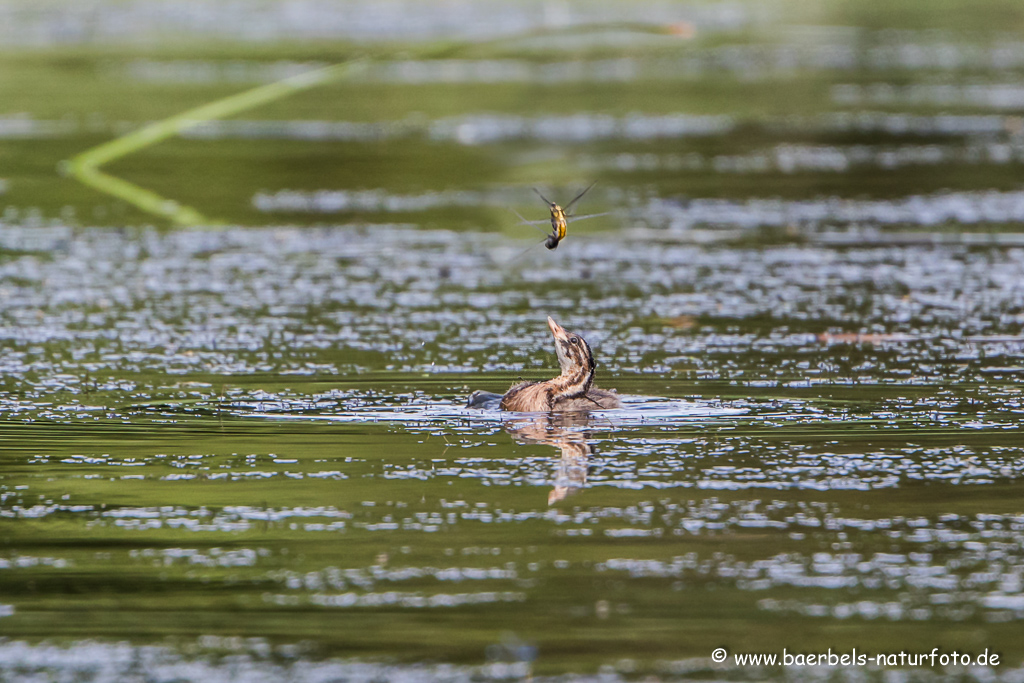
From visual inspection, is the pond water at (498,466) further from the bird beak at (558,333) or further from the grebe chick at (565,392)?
the bird beak at (558,333)

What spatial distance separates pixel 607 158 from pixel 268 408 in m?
9.85

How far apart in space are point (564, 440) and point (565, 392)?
58cm

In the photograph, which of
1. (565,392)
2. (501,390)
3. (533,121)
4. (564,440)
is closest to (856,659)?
(564,440)

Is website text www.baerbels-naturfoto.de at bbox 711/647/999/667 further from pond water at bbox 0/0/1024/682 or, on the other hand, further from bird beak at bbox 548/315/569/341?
bird beak at bbox 548/315/569/341

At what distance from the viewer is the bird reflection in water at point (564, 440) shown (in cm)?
660

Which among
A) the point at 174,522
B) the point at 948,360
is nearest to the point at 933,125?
the point at 948,360

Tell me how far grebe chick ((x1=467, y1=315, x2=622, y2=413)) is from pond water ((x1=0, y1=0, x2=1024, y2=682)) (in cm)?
12

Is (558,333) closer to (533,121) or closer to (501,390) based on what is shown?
(501,390)

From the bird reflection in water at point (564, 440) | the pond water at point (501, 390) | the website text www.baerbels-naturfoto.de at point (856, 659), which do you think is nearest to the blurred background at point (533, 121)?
the pond water at point (501, 390)

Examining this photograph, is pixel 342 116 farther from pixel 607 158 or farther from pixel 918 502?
pixel 918 502

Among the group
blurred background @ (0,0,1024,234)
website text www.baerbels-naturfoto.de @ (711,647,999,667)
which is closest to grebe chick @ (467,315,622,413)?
blurred background @ (0,0,1024,234)

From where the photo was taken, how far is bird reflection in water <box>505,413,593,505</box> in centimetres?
660

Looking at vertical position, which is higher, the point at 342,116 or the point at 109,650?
the point at 342,116

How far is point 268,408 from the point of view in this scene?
8.03 metres
